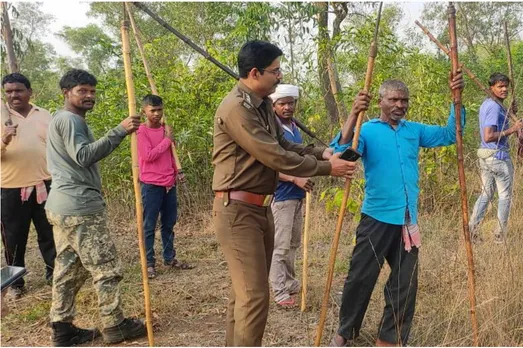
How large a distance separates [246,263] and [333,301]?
148 centimetres

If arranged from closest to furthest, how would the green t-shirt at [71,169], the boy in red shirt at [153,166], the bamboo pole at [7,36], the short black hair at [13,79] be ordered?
the green t-shirt at [71,169] < the short black hair at [13,79] < the boy in red shirt at [153,166] < the bamboo pole at [7,36]

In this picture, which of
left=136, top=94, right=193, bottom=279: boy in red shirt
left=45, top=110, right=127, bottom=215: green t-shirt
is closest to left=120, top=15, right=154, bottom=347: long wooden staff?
left=45, top=110, right=127, bottom=215: green t-shirt

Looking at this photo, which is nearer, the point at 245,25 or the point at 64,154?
the point at 64,154

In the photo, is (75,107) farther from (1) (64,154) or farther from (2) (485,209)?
(2) (485,209)

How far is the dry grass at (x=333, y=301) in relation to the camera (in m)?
3.02

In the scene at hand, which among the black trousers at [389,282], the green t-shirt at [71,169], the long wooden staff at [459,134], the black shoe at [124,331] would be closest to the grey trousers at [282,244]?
the black trousers at [389,282]

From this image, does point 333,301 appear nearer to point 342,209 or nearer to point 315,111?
point 342,209

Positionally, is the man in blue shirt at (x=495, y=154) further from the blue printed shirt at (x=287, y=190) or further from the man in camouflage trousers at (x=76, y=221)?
the man in camouflage trousers at (x=76, y=221)

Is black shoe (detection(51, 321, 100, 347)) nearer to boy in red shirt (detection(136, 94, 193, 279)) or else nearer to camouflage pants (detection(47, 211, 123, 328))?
camouflage pants (detection(47, 211, 123, 328))

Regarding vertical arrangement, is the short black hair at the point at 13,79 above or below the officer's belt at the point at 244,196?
above

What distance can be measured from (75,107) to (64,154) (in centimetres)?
32

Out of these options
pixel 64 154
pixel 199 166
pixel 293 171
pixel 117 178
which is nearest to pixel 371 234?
pixel 293 171

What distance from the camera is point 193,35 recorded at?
1177cm

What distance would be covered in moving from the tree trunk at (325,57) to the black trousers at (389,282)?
13.6 feet
